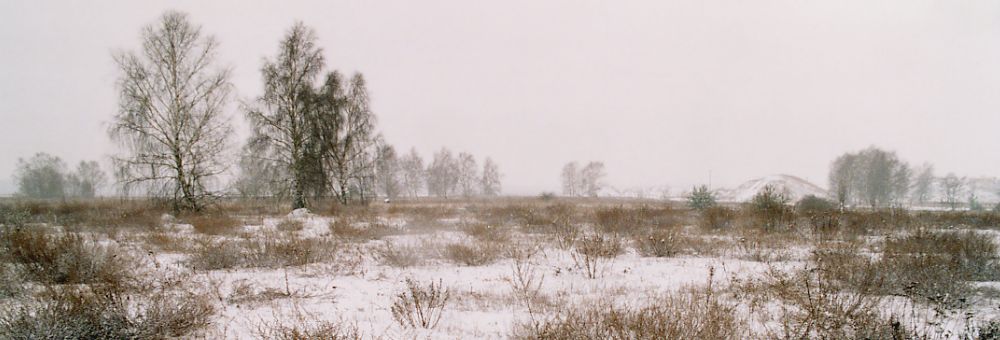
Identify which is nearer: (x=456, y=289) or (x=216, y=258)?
(x=456, y=289)

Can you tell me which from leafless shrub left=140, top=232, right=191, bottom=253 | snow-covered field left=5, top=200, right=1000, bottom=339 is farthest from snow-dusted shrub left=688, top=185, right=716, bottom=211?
leafless shrub left=140, top=232, right=191, bottom=253

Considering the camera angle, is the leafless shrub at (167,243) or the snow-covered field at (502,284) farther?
the leafless shrub at (167,243)

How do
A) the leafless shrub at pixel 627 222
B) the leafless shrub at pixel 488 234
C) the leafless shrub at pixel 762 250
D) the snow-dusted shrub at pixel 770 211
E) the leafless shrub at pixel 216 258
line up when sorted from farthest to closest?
the snow-dusted shrub at pixel 770 211 → the leafless shrub at pixel 627 222 → the leafless shrub at pixel 488 234 → the leafless shrub at pixel 762 250 → the leafless shrub at pixel 216 258

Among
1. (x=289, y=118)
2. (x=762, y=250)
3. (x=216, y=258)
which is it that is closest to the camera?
(x=216, y=258)

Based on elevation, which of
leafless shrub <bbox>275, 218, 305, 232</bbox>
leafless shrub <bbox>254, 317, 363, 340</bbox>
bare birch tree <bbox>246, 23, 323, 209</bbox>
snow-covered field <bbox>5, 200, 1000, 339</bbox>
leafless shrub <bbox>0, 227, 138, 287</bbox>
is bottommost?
snow-covered field <bbox>5, 200, 1000, 339</bbox>

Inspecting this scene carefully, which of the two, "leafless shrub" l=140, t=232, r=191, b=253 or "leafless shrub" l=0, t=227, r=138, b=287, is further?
"leafless shrub" l=140, t=232, r=191, b=253

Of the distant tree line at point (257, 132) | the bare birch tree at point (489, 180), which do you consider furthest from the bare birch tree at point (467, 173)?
the distant tree line at point (257, 132)

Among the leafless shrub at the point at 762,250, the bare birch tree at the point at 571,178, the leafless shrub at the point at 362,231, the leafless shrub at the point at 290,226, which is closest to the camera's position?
the leafless shrub at the point at 762,250

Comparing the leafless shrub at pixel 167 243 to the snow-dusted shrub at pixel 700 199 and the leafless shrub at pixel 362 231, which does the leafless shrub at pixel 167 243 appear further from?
the snow-dusted shrub at pixel 700 199

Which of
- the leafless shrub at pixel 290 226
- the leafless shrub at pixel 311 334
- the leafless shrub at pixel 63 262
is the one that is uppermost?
the leafless shrub at pixel 63 262

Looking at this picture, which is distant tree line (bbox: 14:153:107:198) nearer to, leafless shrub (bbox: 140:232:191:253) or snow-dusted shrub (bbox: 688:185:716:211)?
leafless shrub (bbox: 140:232:191:253)

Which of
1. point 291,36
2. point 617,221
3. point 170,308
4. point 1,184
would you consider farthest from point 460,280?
point 1,184

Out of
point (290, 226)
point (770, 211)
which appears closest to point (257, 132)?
point (290, 226)

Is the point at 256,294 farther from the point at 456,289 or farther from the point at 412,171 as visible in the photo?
the point at 412,171
